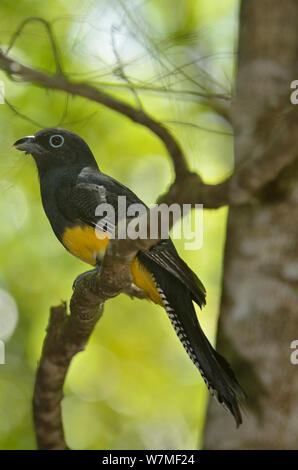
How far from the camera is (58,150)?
503 centimetres

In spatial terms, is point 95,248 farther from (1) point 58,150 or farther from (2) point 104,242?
(1) point 58,150

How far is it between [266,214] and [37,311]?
3208 millimetres

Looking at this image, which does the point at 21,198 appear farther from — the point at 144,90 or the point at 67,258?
the point at 144,90

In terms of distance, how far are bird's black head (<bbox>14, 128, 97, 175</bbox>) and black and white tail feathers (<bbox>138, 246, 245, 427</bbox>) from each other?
3.75 feet

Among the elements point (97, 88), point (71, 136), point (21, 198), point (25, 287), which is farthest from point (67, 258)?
point (97, 88)

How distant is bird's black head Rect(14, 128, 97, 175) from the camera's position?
499cm

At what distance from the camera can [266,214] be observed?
4383 millimetres

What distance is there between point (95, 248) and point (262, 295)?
1.17 meters

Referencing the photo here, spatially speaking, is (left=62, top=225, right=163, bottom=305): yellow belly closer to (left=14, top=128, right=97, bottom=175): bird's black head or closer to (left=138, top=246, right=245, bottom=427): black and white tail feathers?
(left=138, top=246, right=245, bottom=427): black and white tail feathers
